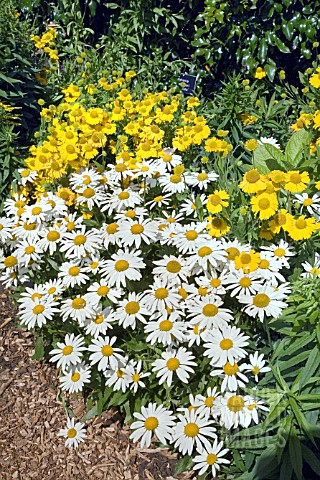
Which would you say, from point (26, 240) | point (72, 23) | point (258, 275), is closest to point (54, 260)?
point (26, 240)

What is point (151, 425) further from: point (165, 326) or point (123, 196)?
point (123, 196)

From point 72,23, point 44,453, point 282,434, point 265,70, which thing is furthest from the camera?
point 72,23

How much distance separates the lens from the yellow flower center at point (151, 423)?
233cm

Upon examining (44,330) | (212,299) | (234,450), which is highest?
(212,299)

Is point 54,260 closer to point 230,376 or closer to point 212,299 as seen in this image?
point 212,299

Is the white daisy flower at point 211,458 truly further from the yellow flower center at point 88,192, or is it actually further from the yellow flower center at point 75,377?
the yellow flower center at point 88,192

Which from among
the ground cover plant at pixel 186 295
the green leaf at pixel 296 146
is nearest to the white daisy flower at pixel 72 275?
the ground cover plant at pixel 186 295

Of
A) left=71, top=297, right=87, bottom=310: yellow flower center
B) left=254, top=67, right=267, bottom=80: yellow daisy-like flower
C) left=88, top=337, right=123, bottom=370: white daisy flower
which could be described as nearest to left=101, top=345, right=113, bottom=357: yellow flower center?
left=88, top=337, right=123, bottom=370: white daisy flower

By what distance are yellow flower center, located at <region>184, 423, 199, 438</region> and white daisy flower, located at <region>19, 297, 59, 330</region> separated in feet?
2.54

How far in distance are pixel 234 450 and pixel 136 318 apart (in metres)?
0.69

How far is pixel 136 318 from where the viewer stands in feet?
8.32

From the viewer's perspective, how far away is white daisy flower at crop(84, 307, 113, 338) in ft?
8.14

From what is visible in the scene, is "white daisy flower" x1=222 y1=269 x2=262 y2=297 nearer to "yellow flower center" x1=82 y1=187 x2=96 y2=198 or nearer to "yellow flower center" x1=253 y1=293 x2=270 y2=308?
"yellow flower center" x1=253 y1=293 x2=270 y2=308

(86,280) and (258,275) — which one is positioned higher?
(258,275)
